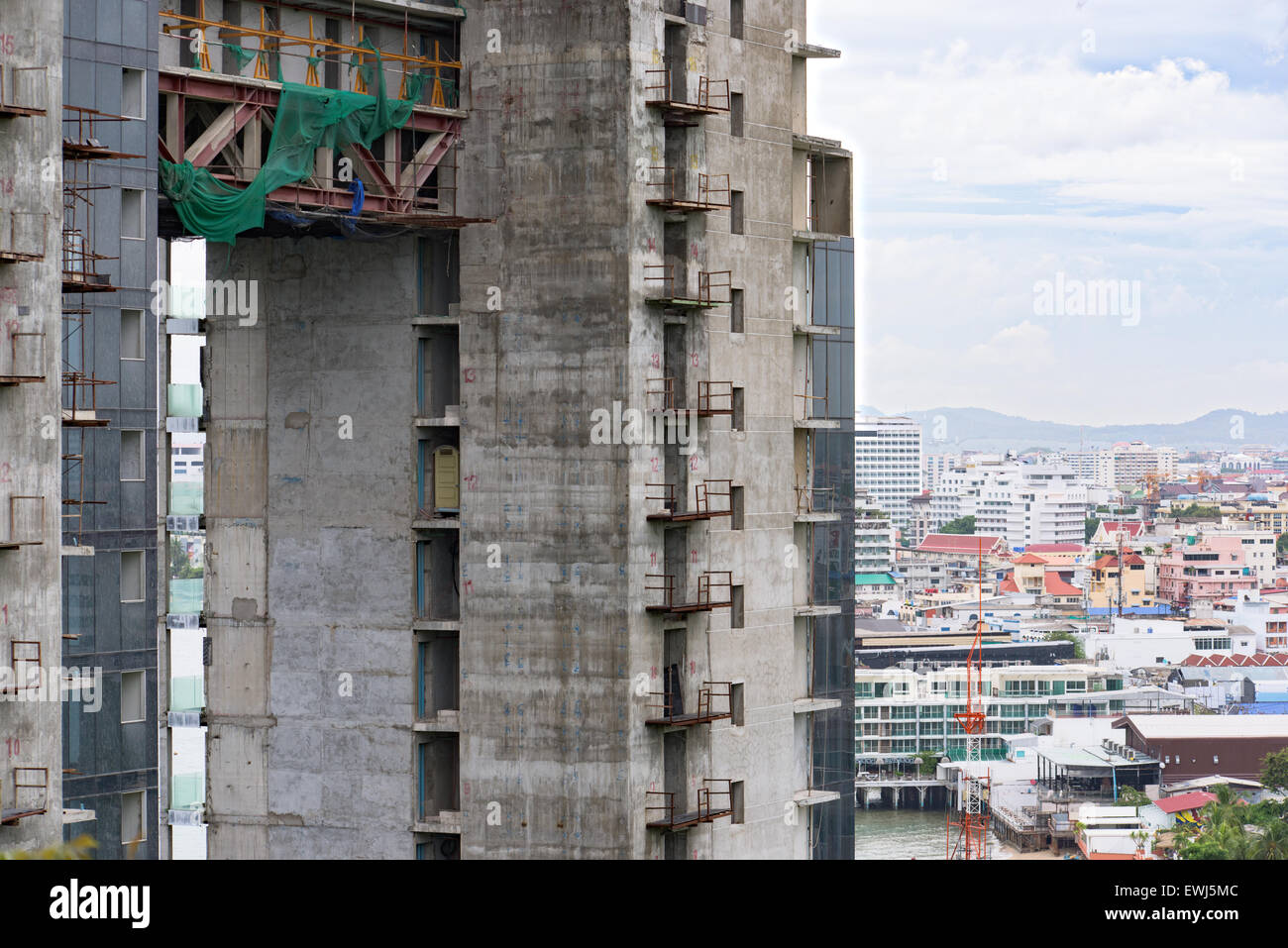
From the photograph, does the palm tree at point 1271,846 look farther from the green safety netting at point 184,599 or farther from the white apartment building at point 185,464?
the green safety netting at point 184,599

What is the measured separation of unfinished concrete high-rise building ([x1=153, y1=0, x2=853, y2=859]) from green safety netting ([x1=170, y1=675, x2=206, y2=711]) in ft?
1.87

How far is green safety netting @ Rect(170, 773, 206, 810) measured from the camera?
166 feet

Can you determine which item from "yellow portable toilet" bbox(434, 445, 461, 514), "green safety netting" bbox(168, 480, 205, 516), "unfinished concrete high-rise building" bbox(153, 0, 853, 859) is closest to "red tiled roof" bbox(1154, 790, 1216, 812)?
"unfinished concrete high-rise building" bbox(153, 0, 853, 859)

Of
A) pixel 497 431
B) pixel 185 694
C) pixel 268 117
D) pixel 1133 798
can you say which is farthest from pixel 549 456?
pixel 1133 798

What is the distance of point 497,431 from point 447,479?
2073mm

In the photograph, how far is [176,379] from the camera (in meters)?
50.9

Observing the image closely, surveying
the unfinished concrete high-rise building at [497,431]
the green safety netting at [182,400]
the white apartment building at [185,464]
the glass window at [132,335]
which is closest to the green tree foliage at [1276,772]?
the unfinished concrete high-rise building at [497,431]

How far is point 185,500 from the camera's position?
51.1 meters

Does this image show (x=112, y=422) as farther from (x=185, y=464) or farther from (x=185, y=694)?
(x=185, y=464)

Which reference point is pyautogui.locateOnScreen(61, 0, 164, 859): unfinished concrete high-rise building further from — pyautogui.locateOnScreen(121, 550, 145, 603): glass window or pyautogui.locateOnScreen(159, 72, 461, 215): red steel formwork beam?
pyautogui.locateOnScreen(159, 72, 461, 215): red steel formwork beam

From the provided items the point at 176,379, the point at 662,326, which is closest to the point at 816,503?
the point at 662,326

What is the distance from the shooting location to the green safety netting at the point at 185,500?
167ft

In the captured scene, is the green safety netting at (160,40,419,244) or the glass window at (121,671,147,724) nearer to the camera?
the glass window at (121,671,147,724)

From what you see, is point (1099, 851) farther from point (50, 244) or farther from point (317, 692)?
point (50, 244)
